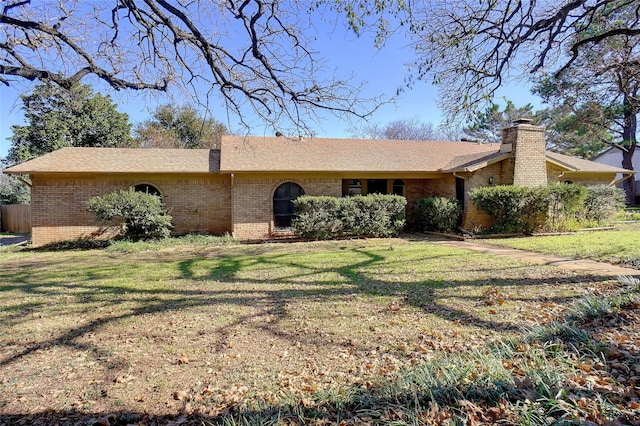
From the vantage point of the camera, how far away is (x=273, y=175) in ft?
46.7

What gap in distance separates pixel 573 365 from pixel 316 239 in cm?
1069

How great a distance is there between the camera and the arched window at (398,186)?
655 inches

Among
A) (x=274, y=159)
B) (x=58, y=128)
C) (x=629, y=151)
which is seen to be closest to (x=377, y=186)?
(x=274, y=159)

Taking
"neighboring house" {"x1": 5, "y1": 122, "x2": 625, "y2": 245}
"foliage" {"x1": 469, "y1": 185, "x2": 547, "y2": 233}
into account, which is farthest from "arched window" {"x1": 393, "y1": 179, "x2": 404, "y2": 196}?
"foliage" {"x1": 469, "y1": 185, "x2": 547, "y2": 233}

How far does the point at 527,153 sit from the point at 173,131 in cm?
2674

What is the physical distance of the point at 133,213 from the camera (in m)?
12.6

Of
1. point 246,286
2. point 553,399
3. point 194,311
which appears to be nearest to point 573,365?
point 553,399

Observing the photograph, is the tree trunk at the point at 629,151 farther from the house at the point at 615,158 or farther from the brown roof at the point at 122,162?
the brown roof at the point at 122,162

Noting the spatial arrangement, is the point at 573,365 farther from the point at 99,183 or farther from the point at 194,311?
the point at 99,183

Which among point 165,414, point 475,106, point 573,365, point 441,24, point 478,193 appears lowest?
point 165,414

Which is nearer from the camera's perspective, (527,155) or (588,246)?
(588,246)

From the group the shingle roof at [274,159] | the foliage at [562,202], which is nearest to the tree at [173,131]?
the shingle roof at [274,159]

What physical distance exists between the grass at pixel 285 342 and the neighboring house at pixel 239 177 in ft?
20.1

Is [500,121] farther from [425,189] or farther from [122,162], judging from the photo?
[122,162]
